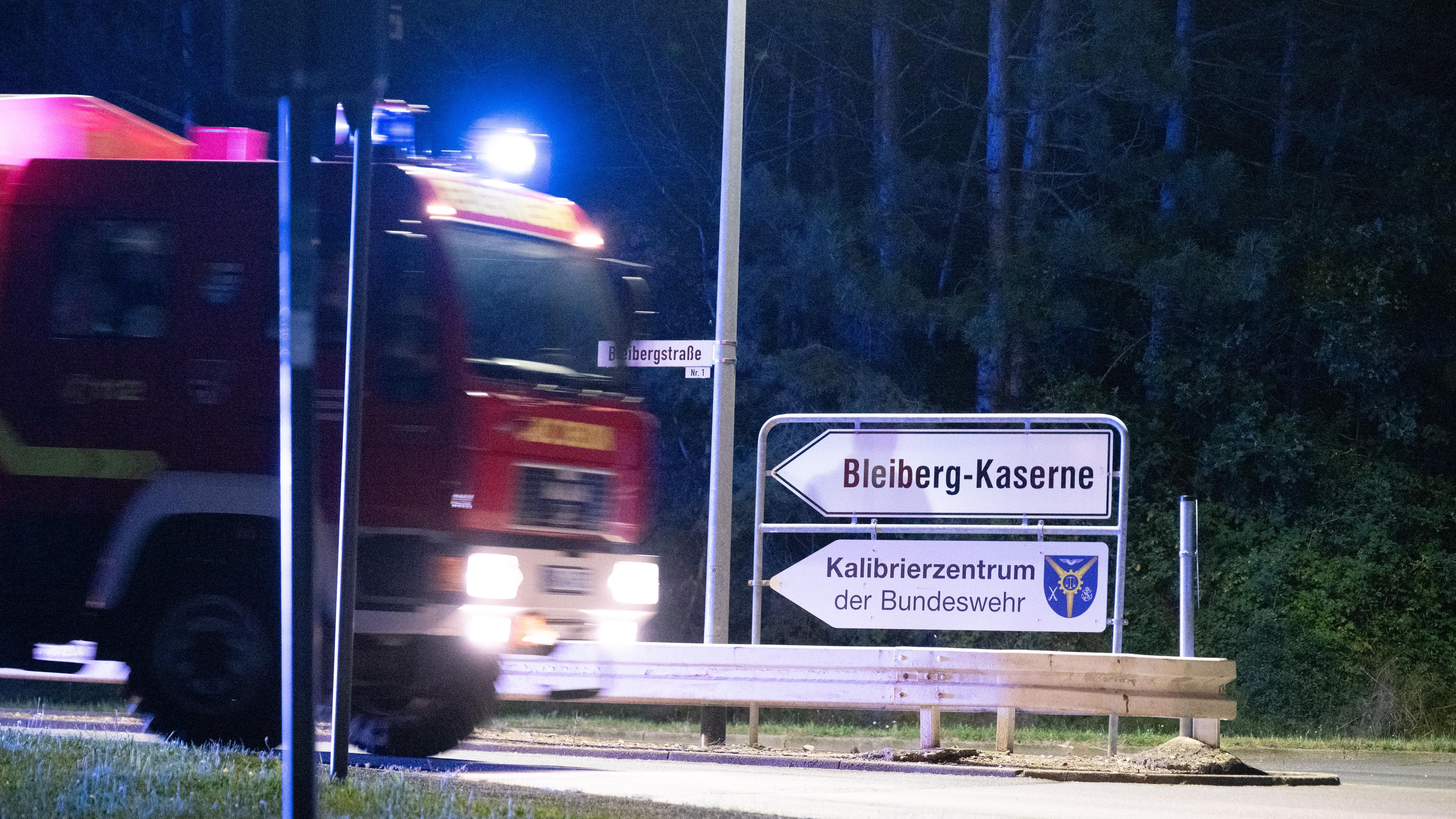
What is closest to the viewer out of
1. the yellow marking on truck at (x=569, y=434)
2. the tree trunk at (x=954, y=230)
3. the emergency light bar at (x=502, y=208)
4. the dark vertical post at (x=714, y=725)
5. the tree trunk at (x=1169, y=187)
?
the emergency light bar at (x=502, y=208)

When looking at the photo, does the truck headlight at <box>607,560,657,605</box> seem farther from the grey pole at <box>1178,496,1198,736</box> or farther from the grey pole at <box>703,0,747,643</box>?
the grey pole at <box>1178,496,1198,736</box>

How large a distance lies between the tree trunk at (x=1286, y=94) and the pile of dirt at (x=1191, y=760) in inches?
575

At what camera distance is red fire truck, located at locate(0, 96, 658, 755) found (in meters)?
9.98

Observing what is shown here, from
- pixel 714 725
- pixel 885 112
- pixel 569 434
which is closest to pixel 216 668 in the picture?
pixel 569 434

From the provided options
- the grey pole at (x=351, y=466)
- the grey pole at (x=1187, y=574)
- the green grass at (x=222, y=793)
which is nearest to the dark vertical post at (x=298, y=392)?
the green grass at (x=222, y=793)

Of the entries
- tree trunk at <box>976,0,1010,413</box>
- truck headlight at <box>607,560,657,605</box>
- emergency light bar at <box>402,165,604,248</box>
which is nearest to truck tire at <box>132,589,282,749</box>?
truck headlight at <box>607,560,657,605</box>

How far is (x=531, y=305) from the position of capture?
10.8m

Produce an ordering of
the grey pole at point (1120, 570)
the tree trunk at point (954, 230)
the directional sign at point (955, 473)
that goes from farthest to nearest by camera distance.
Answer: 1. the tree trunk at point (954, 230)
2. the directional sign at point (955, 473)
3. the grey pole at point (1120, 570)

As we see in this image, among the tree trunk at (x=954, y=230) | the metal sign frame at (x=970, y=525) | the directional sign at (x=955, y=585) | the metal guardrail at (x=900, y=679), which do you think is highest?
the tree trunk at (x=954, y=230)

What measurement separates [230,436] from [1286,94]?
18675 millimetres

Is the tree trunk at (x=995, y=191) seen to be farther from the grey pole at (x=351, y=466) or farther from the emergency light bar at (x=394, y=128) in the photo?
the grey pole at (x=351, y=466)

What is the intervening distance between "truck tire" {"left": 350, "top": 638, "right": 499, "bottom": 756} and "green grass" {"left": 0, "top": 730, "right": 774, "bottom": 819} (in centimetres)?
137

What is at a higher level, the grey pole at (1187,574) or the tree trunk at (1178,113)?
the tree trunk at (1178,113)

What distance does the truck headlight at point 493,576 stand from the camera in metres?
10.2
